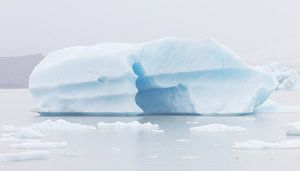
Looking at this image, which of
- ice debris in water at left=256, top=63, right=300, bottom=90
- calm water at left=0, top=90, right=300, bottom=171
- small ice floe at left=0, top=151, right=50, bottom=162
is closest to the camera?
calm water at left=0, top=90, right=300, bottom=171

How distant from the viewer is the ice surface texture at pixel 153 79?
11031 mm

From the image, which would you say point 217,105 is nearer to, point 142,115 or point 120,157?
point 142,115

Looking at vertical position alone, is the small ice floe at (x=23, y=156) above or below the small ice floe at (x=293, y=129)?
above

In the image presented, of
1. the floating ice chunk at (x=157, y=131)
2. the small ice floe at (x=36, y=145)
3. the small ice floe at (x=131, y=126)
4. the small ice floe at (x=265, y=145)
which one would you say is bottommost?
the small ice floe at (x=131, y=126)

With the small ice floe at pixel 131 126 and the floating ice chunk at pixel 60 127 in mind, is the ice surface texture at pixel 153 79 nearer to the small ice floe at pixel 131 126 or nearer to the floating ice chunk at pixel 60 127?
the small ice floe at pixel 131 126

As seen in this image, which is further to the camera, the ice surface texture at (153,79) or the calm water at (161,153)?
the ice surface texture at (153,79)

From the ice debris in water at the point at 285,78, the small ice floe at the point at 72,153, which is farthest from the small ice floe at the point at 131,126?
the ice debris in water at the point at 285,78

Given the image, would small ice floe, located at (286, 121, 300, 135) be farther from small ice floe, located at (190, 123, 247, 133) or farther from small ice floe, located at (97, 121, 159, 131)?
small ice floe, located at (97, 121, 159, 131)

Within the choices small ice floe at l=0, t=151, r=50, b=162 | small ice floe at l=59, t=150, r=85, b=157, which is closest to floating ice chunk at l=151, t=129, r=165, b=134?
small ice floe at l=59, t=150, r=85, b=157

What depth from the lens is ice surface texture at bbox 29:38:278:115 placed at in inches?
434

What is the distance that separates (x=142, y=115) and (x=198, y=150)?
5.24m

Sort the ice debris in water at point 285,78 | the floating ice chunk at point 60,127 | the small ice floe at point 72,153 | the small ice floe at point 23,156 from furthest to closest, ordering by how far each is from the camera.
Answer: the ice debris in water at point 285,78 → the floating ice chunk at point 60,127 → the small ice floe at point 72,153 → the small ice floe at point 23,156

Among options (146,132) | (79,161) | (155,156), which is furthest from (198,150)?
(146,132)

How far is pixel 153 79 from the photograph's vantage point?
11.5 meters
